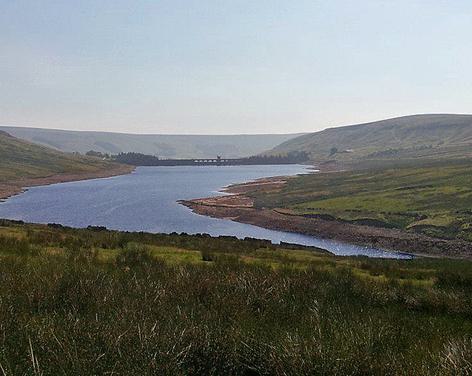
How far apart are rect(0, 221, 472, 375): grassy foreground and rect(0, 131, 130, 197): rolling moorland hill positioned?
329 ft

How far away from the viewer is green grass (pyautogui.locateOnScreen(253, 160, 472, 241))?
57281 millimetres

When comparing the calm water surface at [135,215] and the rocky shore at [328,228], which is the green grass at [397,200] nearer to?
the rocky shore at [328,228]

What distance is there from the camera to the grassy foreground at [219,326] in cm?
697

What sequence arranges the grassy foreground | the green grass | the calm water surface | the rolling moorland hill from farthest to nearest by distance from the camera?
1. the rolling moorland hill
2. the green grass
3. the calm water surface
4. the grassy foreground

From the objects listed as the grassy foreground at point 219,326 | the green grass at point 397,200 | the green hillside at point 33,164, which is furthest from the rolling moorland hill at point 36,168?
the grassy foreground at point 219,326

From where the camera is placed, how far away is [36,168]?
515 ft

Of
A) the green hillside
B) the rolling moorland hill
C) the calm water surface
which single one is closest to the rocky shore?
the calm water surface

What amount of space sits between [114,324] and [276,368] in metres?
2.82

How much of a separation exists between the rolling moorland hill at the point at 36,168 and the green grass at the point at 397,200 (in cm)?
6401

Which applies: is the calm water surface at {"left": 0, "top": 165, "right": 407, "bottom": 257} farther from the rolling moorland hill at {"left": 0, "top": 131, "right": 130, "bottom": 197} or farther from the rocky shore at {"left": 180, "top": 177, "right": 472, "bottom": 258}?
the rolling moorland hill at {"left": 0, "top": 131, "right": 130, "bottom": 197}

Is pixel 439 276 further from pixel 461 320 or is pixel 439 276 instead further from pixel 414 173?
pixel 414 173

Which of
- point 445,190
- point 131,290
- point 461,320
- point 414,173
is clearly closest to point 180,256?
point 131,290

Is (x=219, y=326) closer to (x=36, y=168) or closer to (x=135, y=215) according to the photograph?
(x=135, y=215)

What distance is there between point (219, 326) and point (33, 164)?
171 m
